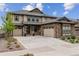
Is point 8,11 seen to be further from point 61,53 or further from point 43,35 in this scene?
point 61,53

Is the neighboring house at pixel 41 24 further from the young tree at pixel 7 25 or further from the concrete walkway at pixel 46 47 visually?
the young tree at pixel 7 25

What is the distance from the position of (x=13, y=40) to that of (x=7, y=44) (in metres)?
0.29

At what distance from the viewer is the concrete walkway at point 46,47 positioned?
6.98 m

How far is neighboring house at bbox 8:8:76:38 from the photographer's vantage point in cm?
821

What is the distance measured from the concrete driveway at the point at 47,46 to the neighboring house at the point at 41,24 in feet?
1.14

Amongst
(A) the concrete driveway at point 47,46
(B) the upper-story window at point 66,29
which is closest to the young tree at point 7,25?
(A) the concrete driveway at point 47,46

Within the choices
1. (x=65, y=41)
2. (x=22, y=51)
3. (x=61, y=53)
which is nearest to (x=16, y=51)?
(x=22, y=51)

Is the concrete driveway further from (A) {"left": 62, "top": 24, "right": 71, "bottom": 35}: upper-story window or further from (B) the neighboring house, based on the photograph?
(A) {"left": 62, "top": 24, "right": 71, "bottom": 35}: upper-story window

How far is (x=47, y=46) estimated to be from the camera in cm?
770

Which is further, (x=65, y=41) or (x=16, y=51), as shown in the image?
(x=65, y=41)

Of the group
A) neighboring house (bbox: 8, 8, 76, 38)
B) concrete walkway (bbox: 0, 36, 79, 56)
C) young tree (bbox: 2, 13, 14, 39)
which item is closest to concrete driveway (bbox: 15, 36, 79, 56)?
concrete walkway (bbox: 0, 36, 79, 56)

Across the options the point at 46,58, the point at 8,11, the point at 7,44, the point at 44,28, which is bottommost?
the point at 46,58

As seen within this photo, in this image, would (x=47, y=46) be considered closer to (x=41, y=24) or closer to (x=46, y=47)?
(x=46, y=47)

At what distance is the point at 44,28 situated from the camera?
892cm
